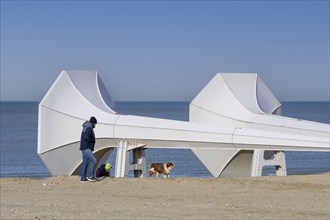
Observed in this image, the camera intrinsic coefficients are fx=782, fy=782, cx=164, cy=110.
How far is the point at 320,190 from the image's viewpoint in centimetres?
1468

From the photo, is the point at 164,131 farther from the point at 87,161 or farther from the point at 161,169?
the point at 87,161

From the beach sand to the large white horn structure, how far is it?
374cm

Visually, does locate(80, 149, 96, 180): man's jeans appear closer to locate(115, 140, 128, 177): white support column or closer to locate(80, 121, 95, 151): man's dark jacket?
locate(80, 121, 95, 151): man's dark jacket

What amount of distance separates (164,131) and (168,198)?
7644 mm

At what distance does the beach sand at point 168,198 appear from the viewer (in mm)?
→ 11242

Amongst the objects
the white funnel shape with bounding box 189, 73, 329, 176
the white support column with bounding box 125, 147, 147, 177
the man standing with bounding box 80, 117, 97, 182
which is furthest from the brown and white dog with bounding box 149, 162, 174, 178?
the white funnel shape with bounding box 189, 73, 329, 176

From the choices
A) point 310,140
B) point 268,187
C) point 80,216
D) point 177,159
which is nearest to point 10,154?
point 177,159

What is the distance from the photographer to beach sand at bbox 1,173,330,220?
11242 millimetres

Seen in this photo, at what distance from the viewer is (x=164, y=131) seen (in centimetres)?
2097

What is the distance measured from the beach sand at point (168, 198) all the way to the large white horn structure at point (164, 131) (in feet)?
12.3

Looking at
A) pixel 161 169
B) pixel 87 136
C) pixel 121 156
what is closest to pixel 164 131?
pixel 121 156

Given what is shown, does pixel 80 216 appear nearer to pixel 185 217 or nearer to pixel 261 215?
pixel 185 217

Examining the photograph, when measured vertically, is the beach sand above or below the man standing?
below

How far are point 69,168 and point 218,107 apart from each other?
5297 mm
